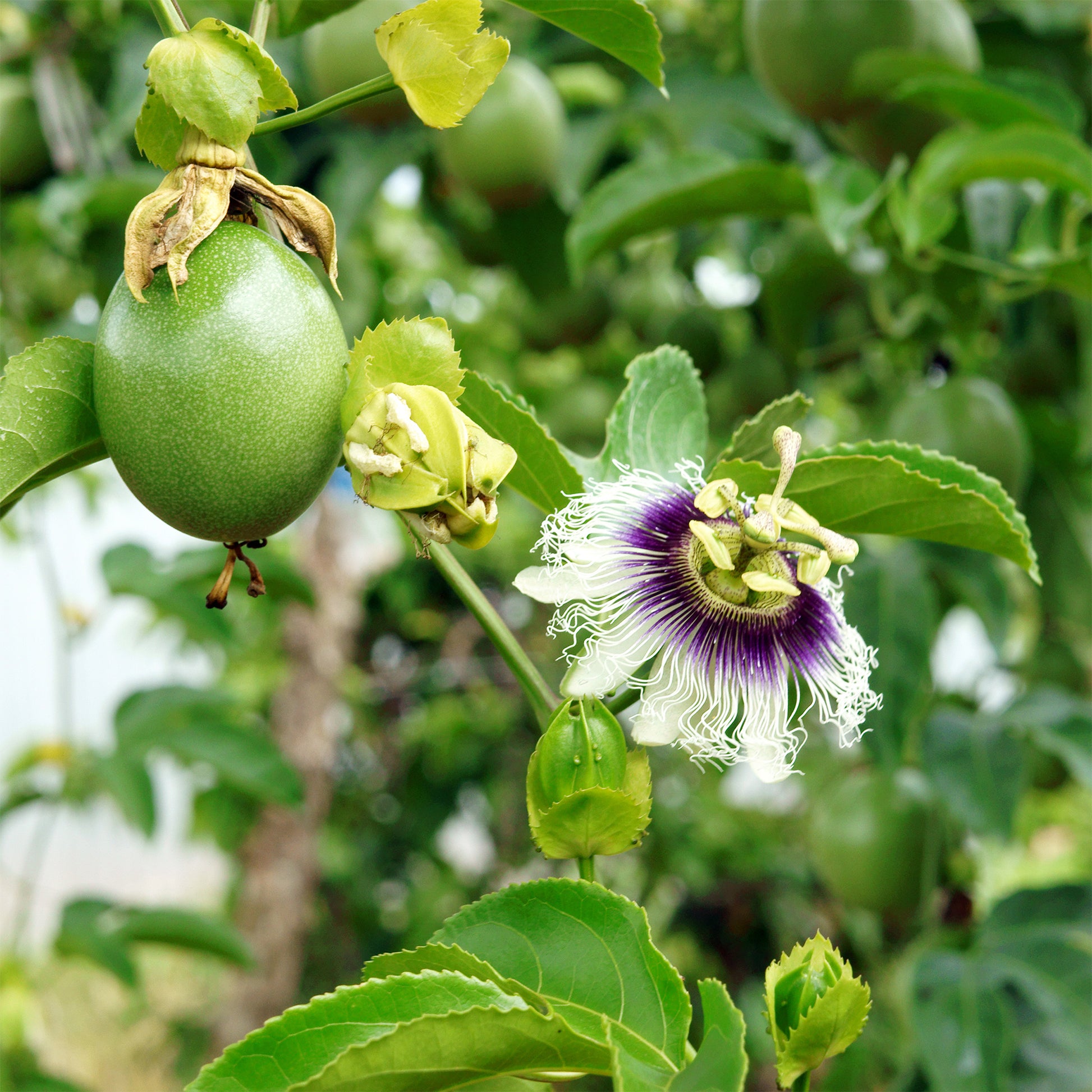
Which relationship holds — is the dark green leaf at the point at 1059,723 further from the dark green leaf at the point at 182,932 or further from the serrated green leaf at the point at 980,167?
the dark green leaf at the point at 182,932

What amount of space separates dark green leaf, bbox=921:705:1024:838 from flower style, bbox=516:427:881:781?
741mm

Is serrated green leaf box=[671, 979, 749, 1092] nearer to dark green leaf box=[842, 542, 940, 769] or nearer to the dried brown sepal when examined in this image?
the dried brown sepal

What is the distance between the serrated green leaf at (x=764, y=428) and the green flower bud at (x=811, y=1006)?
0.20 metres

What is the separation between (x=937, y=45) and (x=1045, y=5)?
0.29 m

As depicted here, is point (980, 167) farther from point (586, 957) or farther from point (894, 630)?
point (586, 957)

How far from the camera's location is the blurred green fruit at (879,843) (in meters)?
1.26

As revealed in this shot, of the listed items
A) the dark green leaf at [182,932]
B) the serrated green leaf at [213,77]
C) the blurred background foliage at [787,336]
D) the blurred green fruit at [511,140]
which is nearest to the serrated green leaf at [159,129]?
the serrated green leaf at [213,77]

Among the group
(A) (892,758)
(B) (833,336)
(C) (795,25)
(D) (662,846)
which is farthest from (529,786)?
(D) (662,846)

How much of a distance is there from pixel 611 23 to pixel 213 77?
0.18 m

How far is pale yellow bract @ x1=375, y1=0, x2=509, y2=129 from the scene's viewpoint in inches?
15.8

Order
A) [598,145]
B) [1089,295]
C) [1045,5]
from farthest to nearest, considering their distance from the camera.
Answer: [598,145], [1045,5], [1089,295]

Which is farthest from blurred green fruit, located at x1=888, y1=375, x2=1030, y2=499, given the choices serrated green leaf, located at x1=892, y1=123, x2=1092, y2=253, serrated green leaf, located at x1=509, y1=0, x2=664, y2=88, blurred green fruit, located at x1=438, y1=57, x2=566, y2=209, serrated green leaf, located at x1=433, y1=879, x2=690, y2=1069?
serrated green leaf, located at x1=433, y1=879, x2=690, y2=1069

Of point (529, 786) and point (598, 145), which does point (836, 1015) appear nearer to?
point (529, 786)

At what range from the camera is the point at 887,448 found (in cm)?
48
